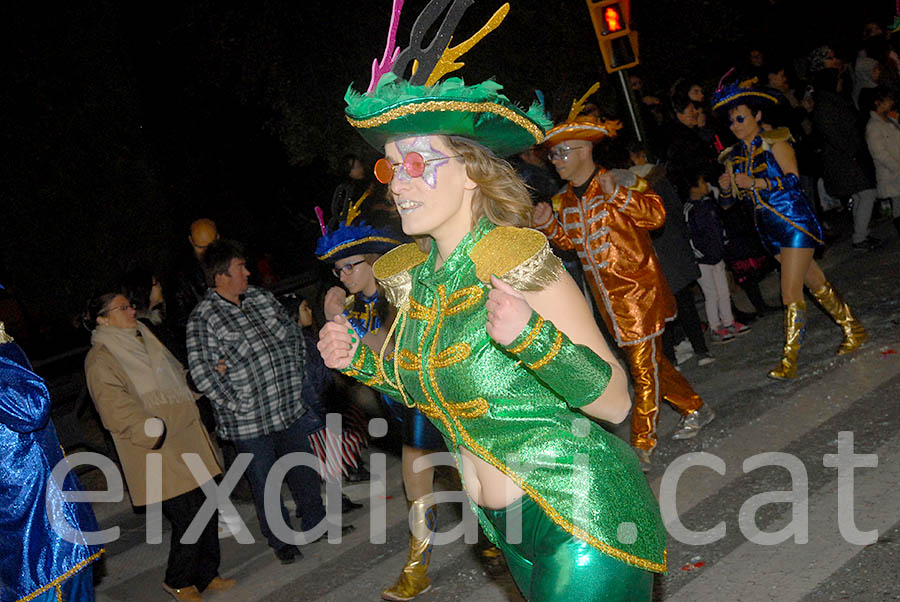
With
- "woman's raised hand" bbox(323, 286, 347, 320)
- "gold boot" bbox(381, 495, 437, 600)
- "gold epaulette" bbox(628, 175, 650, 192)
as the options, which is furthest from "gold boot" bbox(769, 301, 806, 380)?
"woman's raised hand" bbox(323, 286, 347, 320)

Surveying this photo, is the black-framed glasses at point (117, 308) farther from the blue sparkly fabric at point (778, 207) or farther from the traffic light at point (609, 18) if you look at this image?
the traffic light at point (609, 18)

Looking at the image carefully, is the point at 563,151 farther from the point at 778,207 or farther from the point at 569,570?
the point at 569,570

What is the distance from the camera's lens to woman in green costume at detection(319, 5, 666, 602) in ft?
8.43

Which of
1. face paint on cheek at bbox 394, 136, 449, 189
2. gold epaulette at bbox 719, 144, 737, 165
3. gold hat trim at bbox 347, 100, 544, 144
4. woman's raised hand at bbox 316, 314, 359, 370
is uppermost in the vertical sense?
gold hat trim at bbox 347, 100, 544, 144

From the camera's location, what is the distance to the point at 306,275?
10648mm

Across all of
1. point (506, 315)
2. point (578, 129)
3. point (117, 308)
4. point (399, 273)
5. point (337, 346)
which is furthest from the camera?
point (578, 129)

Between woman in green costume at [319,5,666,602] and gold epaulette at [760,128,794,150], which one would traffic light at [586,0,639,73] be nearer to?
gold epaulette at [760,128,794,150]

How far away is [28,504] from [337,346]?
1919mm

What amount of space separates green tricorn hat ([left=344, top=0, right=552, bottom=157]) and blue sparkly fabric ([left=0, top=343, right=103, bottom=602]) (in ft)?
6.74

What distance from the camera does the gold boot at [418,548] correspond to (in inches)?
201

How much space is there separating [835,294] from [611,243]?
2238 mm

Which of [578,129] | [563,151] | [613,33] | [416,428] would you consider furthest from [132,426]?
[613,33]

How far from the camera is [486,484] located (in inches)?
110

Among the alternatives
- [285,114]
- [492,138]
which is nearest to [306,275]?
[285,114]
